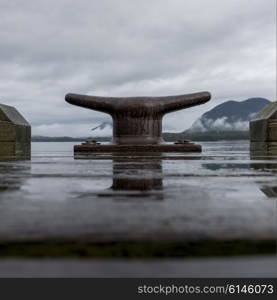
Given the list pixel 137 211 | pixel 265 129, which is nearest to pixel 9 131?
pixel 265 129

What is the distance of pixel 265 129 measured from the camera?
1262cm

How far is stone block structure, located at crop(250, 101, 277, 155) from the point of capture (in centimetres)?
1239

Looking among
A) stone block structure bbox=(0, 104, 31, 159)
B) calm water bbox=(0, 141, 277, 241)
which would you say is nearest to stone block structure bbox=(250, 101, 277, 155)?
stone block structure bbox=(0, 104, 31, 159)

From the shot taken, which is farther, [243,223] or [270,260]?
[243,223]

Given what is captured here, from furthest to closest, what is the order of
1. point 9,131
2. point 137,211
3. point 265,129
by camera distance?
point 265,129
point 9,131
point 137,211

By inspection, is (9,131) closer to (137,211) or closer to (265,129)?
(265,129)

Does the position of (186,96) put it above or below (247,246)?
above

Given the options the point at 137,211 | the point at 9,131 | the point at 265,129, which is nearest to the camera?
the point at 137,211

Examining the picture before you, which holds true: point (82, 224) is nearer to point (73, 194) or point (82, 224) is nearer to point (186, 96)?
point (73, 194)

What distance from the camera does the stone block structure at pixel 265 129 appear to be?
12.4 meters
